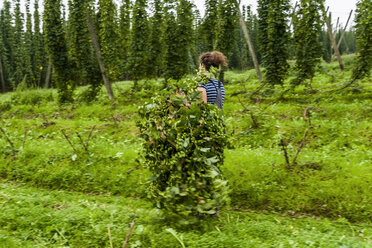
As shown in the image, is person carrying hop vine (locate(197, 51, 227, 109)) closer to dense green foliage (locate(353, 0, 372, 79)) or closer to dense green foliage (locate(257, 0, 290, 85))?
dense green foliage (locate(353, 0, 372, 79))

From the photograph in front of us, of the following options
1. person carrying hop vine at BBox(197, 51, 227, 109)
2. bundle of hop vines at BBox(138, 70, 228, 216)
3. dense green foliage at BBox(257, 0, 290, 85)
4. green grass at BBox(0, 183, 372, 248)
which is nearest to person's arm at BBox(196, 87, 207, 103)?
person carrying hop vine at BBox(197, 51, 227, 109)

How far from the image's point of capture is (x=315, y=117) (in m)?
8.98

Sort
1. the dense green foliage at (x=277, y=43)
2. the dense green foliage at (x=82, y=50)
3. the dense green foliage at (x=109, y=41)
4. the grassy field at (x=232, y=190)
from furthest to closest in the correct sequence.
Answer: the dense green foliage at (x=109, y=41), the dense green foliage at (x=82, y=50), the dense green foliage at (x=277, y=43), the grassy field at (x=232, y=190)

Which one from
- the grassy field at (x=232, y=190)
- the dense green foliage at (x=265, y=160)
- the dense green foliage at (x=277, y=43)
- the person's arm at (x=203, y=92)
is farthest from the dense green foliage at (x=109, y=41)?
A: the person's arm at (x=203, y=92)

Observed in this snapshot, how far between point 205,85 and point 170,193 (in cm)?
174

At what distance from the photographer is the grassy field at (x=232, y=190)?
12.4ft

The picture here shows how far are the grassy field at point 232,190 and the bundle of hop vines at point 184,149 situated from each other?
415mm

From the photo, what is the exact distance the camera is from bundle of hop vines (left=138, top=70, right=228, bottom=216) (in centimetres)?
368

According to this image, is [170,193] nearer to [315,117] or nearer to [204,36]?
[315,117]

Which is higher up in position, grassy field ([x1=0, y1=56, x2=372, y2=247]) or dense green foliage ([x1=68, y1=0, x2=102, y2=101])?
dense green foliage ([x1=68, y1=0, x2=102, y2=101])

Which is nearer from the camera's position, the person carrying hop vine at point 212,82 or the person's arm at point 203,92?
the person's arm at point 203,92

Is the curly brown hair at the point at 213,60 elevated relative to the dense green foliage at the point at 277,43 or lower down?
lower down

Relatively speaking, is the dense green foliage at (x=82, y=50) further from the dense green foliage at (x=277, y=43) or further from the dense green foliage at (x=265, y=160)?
the dense green foliage at (x=277, y=43)

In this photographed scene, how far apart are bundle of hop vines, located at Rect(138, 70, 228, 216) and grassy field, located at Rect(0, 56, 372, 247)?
41 centimetres
